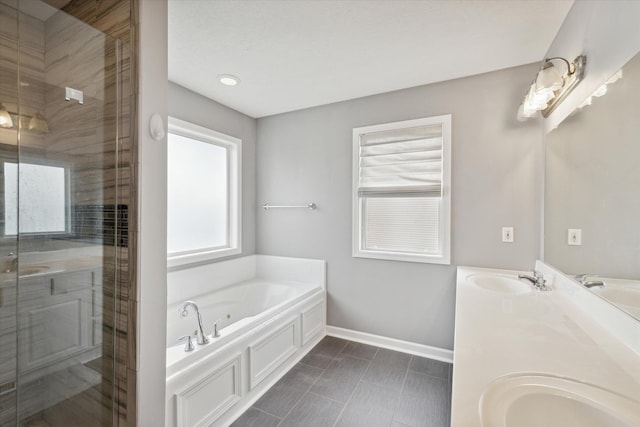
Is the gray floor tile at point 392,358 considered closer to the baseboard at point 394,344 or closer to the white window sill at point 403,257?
the baseboard at point 394,344

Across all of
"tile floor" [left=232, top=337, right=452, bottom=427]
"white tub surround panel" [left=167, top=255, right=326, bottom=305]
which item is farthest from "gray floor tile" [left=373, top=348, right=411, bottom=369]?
"white tub surround panel" [left=167, top=255, right=326, bottom=305]

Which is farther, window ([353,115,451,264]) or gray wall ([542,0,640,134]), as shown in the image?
window ([353,115,451,264])

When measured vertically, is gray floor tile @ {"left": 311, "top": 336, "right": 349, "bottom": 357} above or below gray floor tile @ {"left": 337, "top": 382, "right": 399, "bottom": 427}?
above

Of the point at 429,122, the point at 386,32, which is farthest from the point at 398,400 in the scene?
the point at 386,32

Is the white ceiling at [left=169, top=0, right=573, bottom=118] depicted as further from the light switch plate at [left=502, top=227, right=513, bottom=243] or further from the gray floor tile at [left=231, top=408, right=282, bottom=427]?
the gray floor tile at [left=231, top=408, right=282, bottom=427]

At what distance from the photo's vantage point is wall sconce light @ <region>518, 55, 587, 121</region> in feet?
4.72

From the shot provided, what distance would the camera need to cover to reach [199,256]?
8.66 feet

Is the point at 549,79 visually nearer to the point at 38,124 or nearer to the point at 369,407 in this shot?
the point at 369,407

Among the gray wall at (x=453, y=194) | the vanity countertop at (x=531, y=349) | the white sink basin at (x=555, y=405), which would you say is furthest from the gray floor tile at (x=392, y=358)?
the white sink basin at (x=555, y=405)

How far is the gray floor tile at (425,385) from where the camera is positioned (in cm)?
200

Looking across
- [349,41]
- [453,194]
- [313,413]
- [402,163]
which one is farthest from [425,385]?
[349,41]

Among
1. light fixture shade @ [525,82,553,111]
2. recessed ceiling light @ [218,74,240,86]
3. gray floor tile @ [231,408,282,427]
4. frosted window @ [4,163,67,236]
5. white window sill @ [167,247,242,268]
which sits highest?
recessed ceiling light @ [218,74,240,86]

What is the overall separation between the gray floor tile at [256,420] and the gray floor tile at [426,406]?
2.60 feet

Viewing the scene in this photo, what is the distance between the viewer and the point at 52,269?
144 centimetres
